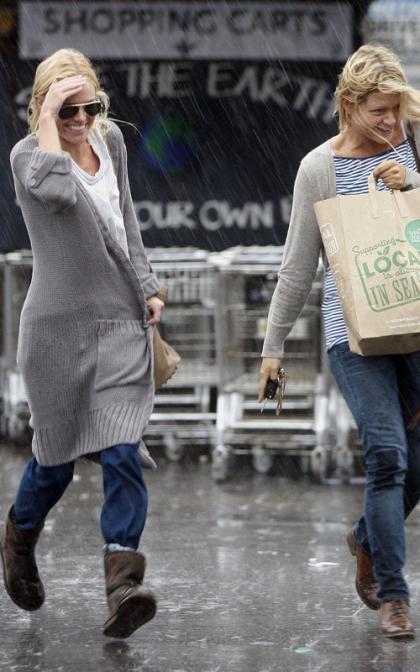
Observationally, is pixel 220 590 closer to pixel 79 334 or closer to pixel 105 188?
pixel 79 334

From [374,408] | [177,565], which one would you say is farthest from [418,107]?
[177,565]

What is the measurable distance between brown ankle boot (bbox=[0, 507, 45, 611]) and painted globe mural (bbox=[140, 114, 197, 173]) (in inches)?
240

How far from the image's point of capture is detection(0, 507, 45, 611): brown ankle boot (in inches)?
213

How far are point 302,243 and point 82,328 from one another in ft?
2.75

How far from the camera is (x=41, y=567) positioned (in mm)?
6520

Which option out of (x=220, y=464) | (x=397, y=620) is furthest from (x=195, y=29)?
(x=397, y=620)

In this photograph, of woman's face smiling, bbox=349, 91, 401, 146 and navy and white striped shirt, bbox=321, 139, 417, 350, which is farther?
navy and white striped shirt, bbox=321, 139, 417, 350

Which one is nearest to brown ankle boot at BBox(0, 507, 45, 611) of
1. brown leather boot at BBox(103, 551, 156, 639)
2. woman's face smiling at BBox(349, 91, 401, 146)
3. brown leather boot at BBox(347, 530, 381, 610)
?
brown leather boot at BBox(103, 551, 156, 639)

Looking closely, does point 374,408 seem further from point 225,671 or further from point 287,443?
point 287,443

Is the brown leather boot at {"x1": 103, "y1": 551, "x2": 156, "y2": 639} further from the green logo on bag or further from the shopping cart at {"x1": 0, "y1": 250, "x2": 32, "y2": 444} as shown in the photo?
the shopping cart at {"x1": 0, "y1": 250, "x2": 32, "y2": 444}

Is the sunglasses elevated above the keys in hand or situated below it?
above

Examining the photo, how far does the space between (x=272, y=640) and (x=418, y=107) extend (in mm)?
1908

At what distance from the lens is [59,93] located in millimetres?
5043

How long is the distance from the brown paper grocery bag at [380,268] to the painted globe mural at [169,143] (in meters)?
6.21
